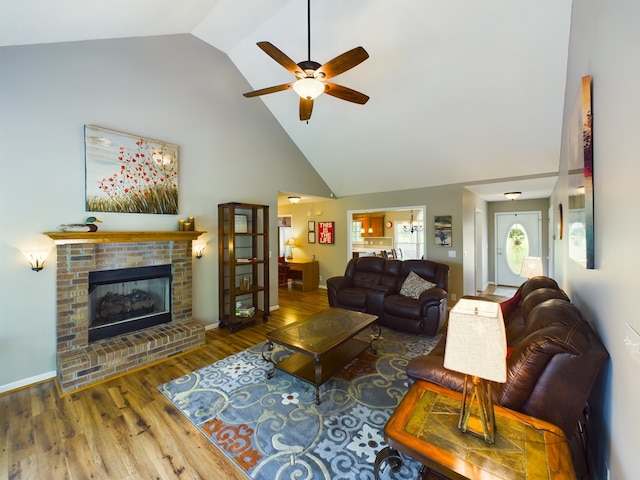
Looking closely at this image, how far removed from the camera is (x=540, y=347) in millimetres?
1356

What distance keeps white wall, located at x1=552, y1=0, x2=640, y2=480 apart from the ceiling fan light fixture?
6.00ft

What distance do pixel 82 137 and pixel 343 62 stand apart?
9.51ft

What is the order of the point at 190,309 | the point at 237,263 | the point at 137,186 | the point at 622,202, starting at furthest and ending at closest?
the point at 237,263 < the point at 190,309 < the point at 137,186 < the point at 622,202

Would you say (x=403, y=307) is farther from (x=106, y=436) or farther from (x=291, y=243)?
(x=291, y=243)

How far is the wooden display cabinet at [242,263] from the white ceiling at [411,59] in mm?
1986

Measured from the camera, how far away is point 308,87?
97.2 inches

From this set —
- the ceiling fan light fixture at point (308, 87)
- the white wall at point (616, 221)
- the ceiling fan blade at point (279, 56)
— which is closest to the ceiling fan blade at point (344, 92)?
the ceiling fan light fixture at point (308, 87)

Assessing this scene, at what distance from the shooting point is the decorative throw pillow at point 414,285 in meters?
4.20

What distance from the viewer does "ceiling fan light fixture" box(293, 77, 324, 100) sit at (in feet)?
8.00

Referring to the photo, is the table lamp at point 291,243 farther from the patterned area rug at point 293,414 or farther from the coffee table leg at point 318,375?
the coffee table leg at point 318,375

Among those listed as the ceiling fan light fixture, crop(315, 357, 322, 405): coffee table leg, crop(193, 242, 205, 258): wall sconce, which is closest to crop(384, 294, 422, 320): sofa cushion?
crop(315, 357, 322, 405): coffee table leg

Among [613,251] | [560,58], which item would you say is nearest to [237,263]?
[613,251]

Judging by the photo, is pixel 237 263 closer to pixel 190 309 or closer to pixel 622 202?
pixel 190 309

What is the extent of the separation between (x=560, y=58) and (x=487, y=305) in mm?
2986
